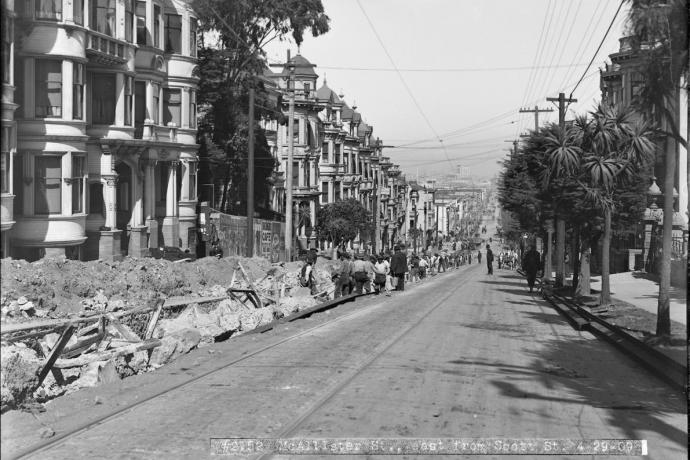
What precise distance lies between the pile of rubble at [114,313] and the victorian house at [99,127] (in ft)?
8.91

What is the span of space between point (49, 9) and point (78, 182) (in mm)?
5298

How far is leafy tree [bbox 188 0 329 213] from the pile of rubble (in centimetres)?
1213

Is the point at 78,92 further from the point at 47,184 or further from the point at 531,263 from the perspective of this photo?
the point at 531,263

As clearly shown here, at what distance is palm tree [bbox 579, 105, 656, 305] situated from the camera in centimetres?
2389

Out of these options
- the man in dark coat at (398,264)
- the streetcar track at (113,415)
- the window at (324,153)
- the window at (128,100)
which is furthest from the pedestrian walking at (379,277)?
the window at (324,153)

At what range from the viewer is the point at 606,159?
25.4m

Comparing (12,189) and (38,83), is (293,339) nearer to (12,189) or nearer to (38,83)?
(12,189)

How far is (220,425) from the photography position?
873 centimetres

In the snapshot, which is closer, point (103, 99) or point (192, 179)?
point (103, 99)

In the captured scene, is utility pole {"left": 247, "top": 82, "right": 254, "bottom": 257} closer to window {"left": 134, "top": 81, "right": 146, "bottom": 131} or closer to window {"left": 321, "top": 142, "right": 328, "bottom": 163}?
window {"left": 134, "top": 81, "right": 146, "bottom": 131}

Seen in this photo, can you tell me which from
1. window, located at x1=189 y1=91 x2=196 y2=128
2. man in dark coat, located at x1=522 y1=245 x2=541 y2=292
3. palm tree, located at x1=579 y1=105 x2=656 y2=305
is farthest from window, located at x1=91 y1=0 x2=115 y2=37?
man in dark coat, located at x1=522 y1=245 x2=541 y2=292

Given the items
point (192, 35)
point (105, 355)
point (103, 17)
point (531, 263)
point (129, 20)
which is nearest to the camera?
point (105, 355)

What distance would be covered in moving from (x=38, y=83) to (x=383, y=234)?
262 feet

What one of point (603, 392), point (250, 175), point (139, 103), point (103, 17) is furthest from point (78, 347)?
point (139, 103)
